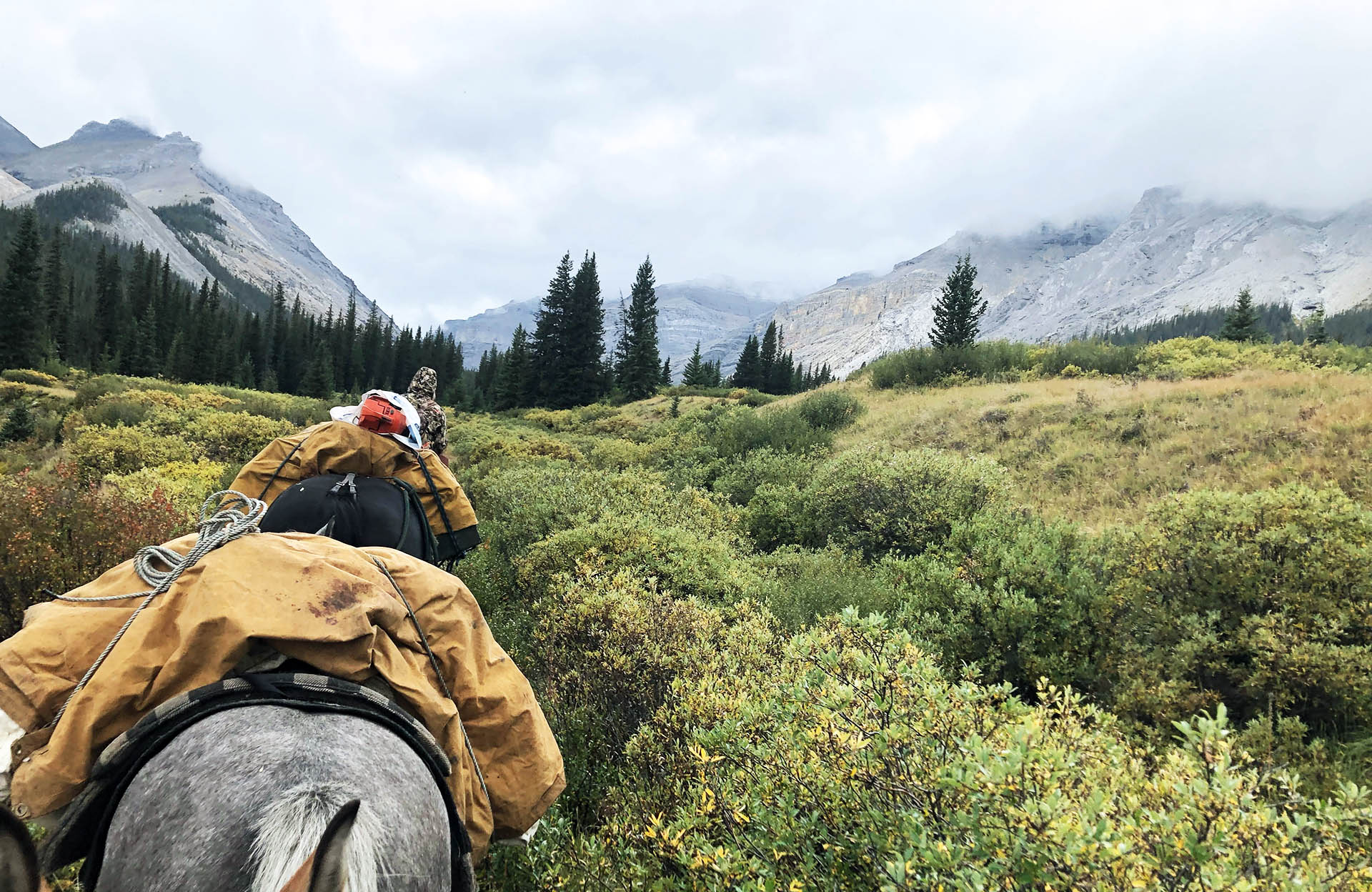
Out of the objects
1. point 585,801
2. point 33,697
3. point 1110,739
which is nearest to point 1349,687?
point 1110,739

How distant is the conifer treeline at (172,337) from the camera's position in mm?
39781

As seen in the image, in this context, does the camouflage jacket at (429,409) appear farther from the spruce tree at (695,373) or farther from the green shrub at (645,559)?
the spruce tree at (695,373)

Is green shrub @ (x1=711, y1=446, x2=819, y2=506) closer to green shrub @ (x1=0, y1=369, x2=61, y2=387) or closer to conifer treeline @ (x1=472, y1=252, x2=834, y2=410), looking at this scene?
green shrub @ (x1=0, y1=369, x2=61, y2=387)

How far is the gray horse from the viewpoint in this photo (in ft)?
3.65

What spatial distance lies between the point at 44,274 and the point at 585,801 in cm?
7205

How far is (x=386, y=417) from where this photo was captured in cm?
381

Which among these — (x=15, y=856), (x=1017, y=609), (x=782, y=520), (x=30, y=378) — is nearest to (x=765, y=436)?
(x=782, y=520)

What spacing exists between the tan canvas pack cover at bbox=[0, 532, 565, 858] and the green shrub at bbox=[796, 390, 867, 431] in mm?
15934

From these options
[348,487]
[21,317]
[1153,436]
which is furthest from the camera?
[21,317]

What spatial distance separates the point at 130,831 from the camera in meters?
1.24

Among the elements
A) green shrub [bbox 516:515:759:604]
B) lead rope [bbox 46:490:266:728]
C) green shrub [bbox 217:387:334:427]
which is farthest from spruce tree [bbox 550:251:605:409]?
lead rope [bbox 46:490:266:728]

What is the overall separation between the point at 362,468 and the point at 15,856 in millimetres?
3097

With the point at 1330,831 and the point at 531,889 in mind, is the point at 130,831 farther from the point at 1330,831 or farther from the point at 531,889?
the point at 1330,831

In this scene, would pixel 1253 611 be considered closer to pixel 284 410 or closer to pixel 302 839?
pixel 302 839
